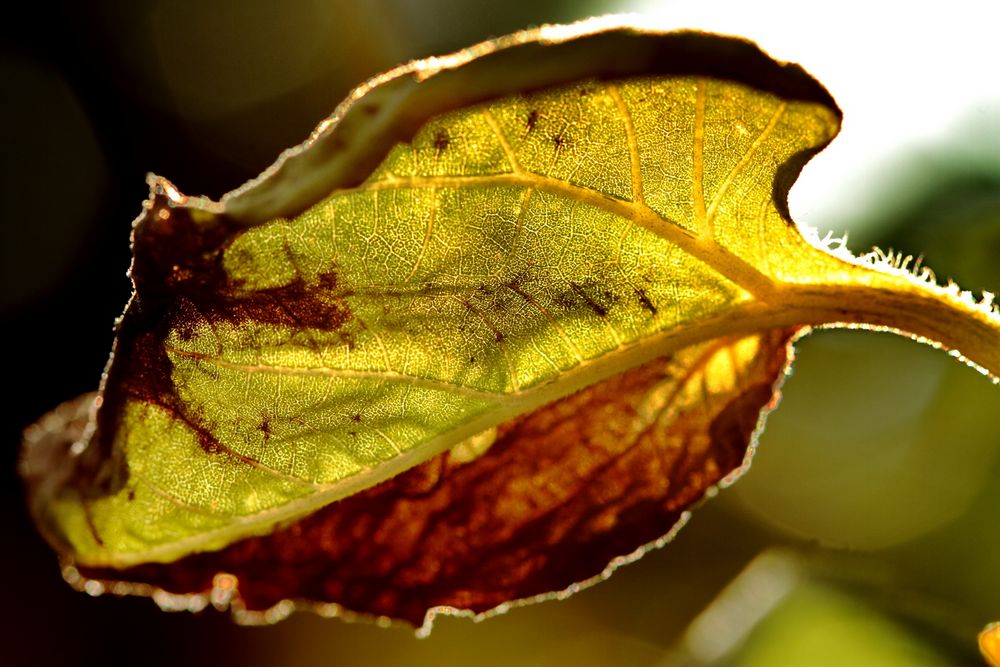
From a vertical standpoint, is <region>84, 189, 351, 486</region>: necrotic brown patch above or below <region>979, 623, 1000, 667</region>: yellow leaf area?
above

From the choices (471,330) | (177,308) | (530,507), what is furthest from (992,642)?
(177,308)

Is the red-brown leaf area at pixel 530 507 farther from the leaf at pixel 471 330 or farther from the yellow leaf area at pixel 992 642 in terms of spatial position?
the yellow leaf area at pixel 992 642

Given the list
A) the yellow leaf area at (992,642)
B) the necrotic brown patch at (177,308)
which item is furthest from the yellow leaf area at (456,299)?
the yellow leaf area at (992,642)

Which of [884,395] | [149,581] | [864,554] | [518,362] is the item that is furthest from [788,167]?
[884,395]

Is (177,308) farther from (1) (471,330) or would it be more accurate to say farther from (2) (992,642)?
(2) (992,642)

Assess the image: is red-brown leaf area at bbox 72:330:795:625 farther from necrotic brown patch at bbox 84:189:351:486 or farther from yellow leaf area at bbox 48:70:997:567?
necrotic brown patch at bbox 84:189:351:486

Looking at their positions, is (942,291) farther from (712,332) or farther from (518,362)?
(518,362)

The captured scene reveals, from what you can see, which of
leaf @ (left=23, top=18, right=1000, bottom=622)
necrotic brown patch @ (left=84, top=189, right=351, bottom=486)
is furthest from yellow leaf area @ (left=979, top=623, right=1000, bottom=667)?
necrotic brown patch @ (left=84, top=189, right=351, bottom=486)
